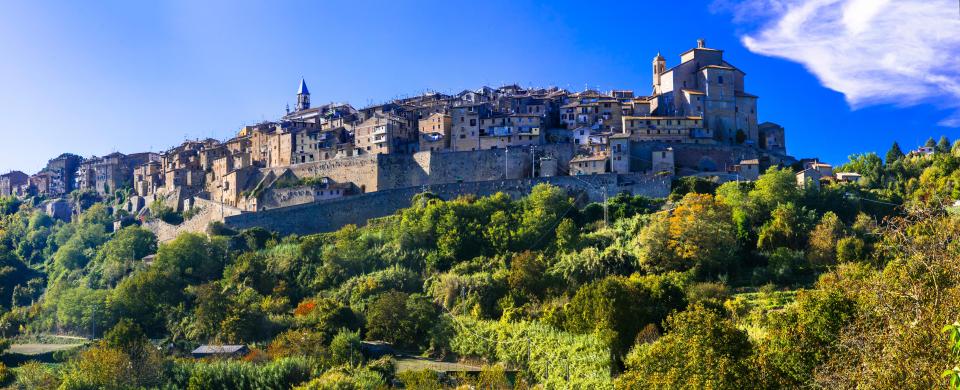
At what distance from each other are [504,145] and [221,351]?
26.2m

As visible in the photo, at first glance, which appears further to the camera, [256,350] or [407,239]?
[407,239]

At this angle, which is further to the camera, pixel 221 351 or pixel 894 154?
pixel 894 154

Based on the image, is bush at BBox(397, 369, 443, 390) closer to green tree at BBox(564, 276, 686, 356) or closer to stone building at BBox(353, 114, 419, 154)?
green tree at BBox(564, 276, 686, 356)

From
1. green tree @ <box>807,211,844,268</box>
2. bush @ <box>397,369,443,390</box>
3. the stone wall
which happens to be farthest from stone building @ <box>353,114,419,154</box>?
bush @ <box>397,369,443,390</box>

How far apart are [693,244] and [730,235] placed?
6.15 feet

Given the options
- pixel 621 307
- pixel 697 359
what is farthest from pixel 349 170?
pixel 697 359

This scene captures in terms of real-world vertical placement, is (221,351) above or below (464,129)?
below

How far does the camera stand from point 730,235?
133 ft

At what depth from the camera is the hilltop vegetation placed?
21.5 m

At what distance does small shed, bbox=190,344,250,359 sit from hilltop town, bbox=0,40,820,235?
18.7m

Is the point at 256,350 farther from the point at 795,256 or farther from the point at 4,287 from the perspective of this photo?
the point at 4,287

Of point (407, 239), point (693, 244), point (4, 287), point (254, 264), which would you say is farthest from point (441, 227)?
point (4, 287)

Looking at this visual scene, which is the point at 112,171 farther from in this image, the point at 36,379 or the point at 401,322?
the point at 36,379

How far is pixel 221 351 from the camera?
37.7 metres
